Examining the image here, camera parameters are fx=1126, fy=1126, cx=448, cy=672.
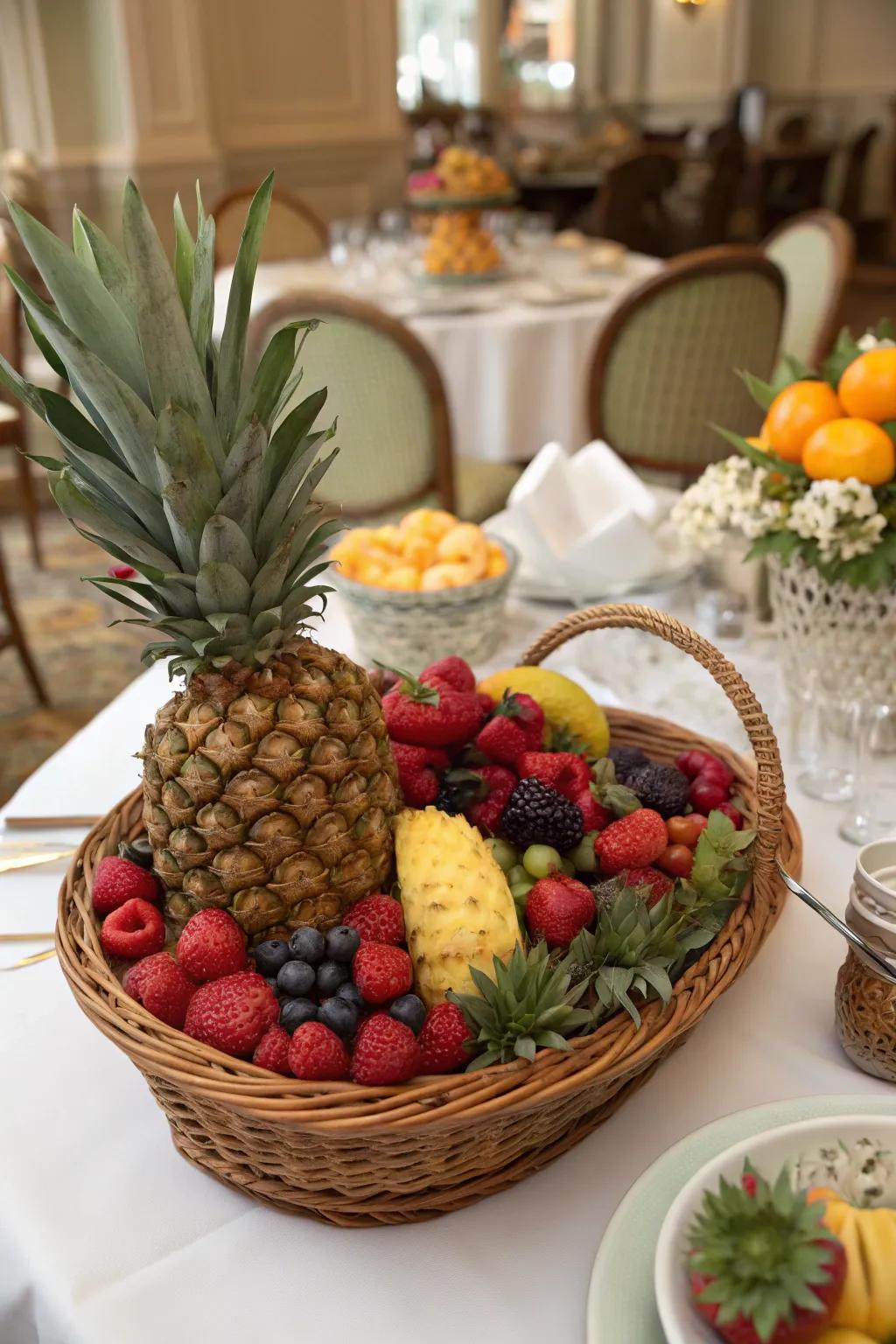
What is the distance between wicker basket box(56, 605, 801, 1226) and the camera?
54 centimetres

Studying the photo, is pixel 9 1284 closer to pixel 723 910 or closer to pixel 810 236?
pixel 723 910

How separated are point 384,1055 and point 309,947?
3.9 inches

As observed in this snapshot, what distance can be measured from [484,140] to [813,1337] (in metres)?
7.05

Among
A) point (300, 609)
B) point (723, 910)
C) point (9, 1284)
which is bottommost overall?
point (9, 1284)

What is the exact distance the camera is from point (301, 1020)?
23.8 inches

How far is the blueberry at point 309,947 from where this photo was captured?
642mm

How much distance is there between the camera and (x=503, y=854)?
0.75m

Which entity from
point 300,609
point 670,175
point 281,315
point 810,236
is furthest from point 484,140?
point 300,609

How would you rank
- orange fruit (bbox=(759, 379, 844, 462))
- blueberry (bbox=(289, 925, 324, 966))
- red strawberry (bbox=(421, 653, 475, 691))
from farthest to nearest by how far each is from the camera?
1. orange fruit (bbox=(759, 379, 844, 462))
2. red strawberry (bbox=(421, 653, 475, 691))
3. blueberry (bbox=(289, 925, 324, 966))

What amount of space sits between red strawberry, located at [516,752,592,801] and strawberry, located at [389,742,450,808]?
7 centimetres

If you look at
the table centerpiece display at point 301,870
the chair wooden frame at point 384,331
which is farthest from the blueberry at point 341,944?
the chair wooden frame at point 384,331

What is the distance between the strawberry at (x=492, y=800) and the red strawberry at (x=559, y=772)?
0.5 inches

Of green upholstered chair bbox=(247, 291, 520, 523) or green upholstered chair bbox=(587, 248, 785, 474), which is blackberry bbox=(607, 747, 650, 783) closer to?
green upholstered chair bbox=(247, 291, 520, 523)

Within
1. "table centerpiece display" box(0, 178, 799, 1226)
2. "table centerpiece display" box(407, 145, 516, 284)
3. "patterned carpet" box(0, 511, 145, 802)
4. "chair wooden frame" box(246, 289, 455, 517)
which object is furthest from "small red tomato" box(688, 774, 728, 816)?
"table centerpiece display" box(407, 145, 516, 284)
